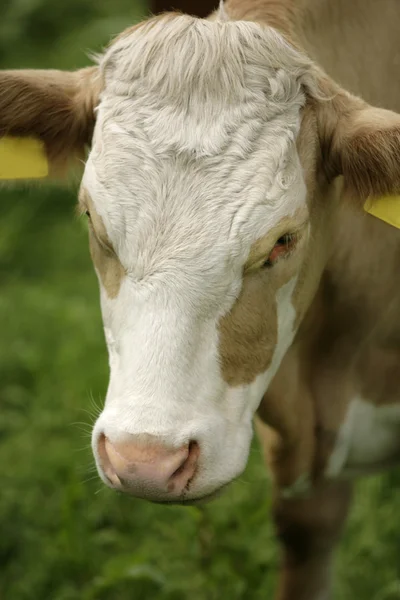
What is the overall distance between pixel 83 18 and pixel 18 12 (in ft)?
1.92

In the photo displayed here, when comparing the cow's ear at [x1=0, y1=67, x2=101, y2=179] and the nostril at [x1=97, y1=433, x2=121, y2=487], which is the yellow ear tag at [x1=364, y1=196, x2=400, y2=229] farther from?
the nostril at [x1=97, y1=433, x2=121, y2=487]

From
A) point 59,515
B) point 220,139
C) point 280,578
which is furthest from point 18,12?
point 220,139

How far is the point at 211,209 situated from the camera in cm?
248

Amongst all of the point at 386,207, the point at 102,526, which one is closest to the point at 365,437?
the point at 386,207

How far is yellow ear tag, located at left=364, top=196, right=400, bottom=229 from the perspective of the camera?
9.04ft

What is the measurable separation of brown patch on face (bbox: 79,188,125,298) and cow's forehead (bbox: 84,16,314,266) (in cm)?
5

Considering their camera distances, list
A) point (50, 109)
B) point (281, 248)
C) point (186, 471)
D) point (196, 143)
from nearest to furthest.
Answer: point (186, 471)
point (196, 143)
point (281, 248)
point (50, 109)

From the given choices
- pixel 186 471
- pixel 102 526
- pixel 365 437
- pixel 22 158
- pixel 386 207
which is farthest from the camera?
pixel 102 526

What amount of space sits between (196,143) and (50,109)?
0.56 metres

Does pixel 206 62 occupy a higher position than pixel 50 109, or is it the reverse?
pixel 206 62

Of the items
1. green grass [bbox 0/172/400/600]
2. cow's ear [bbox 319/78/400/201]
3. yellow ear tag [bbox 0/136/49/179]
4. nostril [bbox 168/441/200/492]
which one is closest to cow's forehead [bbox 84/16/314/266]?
cow's ear [bbox 319/78/400/201]

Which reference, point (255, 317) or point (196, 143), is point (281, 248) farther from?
point (196, 143)

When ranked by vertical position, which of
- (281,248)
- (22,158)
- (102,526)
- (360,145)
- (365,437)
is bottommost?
(102,526)

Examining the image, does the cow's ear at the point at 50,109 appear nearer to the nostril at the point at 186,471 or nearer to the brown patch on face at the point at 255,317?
the brown patch on face at the point at 255,317
